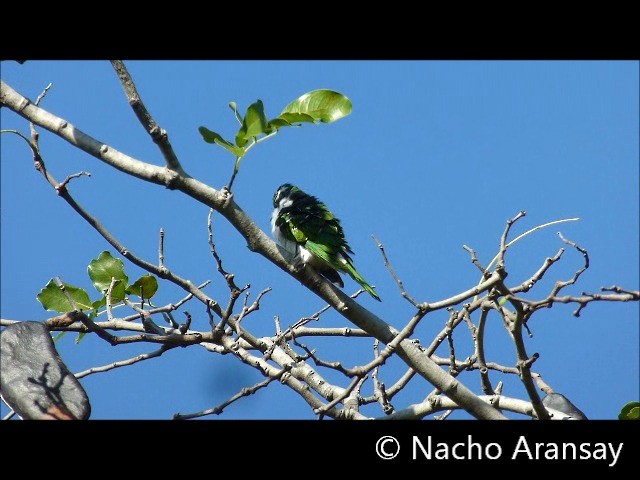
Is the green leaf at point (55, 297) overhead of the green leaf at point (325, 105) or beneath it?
beneath

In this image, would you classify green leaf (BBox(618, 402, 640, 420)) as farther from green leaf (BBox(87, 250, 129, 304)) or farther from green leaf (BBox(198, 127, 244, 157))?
green leaf (BBox(87, 250, 129, 304))

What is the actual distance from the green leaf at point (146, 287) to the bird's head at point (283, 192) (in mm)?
1510

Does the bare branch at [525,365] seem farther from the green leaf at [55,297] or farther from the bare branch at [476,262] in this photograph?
the green leaf at [55,297]

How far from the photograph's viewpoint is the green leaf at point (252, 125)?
2.71m

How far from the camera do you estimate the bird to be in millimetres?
4074

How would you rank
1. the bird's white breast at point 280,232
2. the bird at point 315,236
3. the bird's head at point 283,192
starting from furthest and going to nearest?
1. the bird's head at point 283,192
2. the bird's white breast at point 280,232
3. the bird at point 315,236

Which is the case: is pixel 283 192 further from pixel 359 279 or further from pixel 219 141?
pixel 219 141

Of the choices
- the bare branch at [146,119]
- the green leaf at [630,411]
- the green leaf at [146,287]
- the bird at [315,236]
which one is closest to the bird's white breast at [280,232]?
the bird at [315,236]

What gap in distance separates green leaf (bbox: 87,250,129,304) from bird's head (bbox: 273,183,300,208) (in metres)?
1.60
